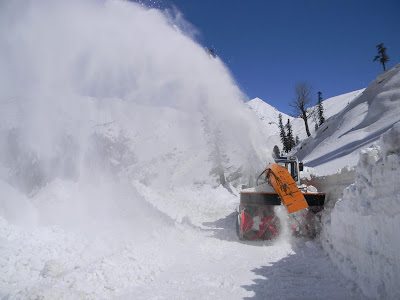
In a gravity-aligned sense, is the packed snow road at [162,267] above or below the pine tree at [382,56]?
below

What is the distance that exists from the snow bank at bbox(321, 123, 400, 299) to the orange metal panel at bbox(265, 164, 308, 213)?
7.34 ft

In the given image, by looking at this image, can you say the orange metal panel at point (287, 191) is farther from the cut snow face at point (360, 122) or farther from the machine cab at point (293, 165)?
the cut snow face at point (360, 122)

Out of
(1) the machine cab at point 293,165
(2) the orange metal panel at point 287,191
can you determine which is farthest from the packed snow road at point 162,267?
(1) the machine cab at point 293,165

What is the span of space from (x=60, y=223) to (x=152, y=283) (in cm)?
527

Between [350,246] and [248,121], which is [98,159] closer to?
[248,121]

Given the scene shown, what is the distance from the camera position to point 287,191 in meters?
7.55

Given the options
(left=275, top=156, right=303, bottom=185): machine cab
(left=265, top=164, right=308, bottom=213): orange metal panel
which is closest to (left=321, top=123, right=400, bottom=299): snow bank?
(left=265, top=164, right=308, bottom=213): orange metal panel

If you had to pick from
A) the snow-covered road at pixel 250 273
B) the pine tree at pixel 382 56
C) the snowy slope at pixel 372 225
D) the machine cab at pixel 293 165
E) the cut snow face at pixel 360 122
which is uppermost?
the pine tree at pixel 382 56

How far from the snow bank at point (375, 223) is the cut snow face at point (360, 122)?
17980mm

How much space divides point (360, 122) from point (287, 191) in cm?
2702

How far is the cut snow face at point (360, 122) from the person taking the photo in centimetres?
2298

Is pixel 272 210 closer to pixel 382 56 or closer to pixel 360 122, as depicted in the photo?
pixel 360 122

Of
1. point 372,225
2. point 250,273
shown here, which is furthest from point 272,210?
point 372,225

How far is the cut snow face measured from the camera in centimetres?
2298
